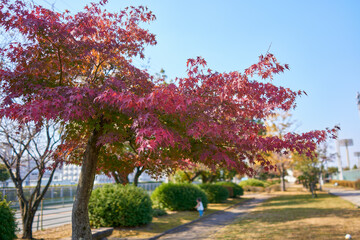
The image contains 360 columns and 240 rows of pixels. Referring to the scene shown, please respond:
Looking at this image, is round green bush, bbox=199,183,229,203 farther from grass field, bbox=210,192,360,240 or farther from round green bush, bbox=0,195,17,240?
round green bush, bbox=0,195,17,240

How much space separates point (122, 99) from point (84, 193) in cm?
339

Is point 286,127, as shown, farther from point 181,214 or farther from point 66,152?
point 66,152

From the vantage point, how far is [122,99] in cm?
449

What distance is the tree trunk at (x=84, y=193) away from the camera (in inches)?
265

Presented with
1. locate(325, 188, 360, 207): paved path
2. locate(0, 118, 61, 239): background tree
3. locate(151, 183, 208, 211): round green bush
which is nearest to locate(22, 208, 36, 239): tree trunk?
locate(0, 118, 61, 239): background tree

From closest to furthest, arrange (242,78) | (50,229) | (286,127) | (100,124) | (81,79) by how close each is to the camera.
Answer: (242,78)
(100,124)
(81,79)
(50,229)
(286,127)

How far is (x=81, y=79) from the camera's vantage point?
24.6ft

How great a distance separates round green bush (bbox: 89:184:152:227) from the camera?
1190 cm

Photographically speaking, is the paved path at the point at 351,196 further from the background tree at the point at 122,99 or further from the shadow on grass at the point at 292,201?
the background tree at the point at 122,99

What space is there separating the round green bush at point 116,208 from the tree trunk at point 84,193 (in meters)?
5.19

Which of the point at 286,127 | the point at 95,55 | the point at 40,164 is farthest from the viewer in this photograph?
the point at 286,127

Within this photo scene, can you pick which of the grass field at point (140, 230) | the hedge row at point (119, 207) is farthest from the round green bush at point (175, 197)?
the hedge row at point (119, 207)

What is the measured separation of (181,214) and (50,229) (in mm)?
7612

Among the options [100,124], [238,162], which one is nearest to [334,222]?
[238,162]
